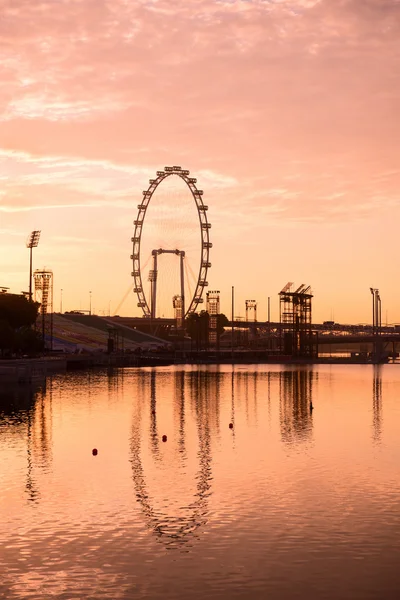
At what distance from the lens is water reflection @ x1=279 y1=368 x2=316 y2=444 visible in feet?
213

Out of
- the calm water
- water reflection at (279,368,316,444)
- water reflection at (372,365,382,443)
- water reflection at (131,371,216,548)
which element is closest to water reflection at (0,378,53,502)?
the calm water

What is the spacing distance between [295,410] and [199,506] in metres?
48.1

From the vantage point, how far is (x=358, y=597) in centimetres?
2569

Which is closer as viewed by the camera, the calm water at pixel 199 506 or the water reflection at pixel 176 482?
the calm water at pixel 199 506

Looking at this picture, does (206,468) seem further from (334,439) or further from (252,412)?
(252,412)

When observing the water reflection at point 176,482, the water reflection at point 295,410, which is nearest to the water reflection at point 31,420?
the water reflection at point 176,482

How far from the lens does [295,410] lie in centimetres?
8556

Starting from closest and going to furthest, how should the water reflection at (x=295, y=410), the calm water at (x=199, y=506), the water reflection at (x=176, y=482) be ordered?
the calm water at (x=199, y=506)
the water reflection at (x=176, y=482)
the water reflection at (x=295, y=410)

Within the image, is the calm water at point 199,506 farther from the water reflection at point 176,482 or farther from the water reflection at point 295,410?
the water reflection at point 295,410

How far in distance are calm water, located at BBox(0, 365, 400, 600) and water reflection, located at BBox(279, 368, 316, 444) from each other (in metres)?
0.41

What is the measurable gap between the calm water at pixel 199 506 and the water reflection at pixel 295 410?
41cm

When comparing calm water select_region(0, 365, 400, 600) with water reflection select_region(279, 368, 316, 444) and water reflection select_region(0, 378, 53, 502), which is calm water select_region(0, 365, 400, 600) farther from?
water reflection select_region(279, 368, 316, 444)

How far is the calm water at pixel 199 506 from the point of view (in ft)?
90.1

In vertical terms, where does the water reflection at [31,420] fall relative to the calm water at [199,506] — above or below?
above
